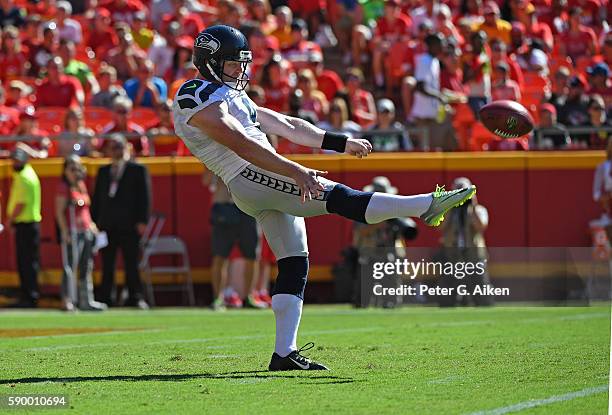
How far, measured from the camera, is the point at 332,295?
52.4ft

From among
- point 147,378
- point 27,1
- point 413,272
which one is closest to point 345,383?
point 147,378

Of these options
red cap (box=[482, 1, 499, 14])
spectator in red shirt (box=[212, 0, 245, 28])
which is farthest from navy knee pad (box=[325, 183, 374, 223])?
red cap (box=[482, 1, 499, 14])

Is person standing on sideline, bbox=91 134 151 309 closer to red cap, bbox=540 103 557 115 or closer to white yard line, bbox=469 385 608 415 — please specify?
red cap, bbox=540 103 557 115

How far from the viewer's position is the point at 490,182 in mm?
15734

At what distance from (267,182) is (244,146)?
0.33 metres

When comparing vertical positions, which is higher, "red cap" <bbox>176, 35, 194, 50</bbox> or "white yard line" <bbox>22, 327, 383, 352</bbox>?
"red cap" <bbox>176, 35, 194, 50</bbox>

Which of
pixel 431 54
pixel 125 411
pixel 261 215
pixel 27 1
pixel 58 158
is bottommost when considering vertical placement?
pixel 125 411

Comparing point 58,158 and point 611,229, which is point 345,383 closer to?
point 611,229

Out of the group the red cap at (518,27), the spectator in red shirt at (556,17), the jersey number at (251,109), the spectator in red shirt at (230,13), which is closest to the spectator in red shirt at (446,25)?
the red cap at (518,27)

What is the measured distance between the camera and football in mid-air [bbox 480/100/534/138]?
921cm

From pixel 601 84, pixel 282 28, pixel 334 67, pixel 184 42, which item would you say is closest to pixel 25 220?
pixel 184 42

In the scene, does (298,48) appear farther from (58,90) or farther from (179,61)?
(58,90)

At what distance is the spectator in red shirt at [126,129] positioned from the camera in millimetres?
15820

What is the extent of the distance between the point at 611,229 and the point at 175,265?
521 centimetres
